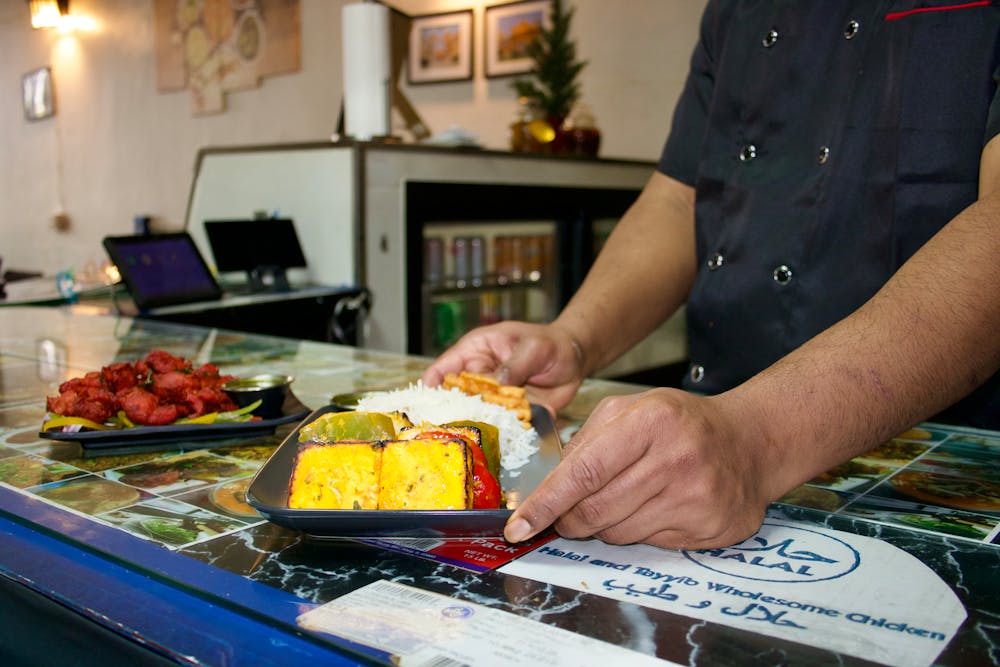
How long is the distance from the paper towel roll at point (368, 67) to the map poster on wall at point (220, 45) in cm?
298

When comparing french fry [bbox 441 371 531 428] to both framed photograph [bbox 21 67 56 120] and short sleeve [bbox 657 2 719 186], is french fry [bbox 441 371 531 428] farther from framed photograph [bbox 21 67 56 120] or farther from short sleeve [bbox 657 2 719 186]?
framed photograph [bbox 21 67 56 120]

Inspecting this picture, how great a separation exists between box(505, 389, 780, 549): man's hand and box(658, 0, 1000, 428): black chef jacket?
0.69 meters

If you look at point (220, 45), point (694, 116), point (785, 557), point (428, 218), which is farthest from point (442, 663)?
point (220, 45)

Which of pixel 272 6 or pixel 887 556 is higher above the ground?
pixel 272 6

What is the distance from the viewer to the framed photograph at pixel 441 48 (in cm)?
541

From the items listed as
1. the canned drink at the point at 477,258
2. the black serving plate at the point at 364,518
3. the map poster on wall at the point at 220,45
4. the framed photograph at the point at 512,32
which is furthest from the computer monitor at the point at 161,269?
the map poster on wall at the point at 220,45

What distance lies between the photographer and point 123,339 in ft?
6.29

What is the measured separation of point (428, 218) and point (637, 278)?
190 centimetres

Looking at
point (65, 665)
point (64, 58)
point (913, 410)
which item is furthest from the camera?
point (64, 58)

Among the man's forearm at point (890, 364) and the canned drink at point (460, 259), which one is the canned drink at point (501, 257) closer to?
the canned drink at point (460, 259)

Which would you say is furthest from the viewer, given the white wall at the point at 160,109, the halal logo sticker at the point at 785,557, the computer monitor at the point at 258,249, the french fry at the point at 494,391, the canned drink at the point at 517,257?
the white wall at the point at 160,109

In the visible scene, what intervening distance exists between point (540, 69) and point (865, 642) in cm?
412

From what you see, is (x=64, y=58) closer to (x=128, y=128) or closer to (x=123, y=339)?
(x=128, y=128)

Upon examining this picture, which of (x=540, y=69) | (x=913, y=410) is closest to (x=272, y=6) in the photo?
(x=540, y=69)
